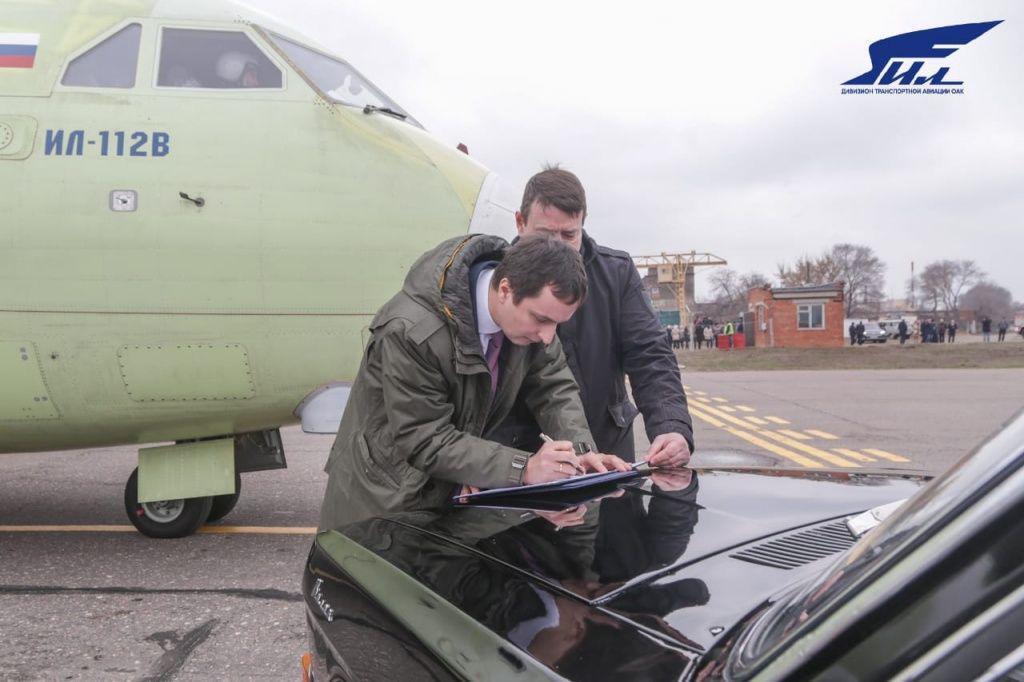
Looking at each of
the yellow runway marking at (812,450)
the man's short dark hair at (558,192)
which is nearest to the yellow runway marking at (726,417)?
the yellow runway marking at (812,450)

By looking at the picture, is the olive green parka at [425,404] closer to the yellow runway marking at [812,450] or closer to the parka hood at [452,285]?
the parka hood at [452,285]

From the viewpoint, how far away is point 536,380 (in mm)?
2758

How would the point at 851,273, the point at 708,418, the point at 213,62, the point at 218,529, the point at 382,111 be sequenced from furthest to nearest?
the point at 851,273 → the point at 708,418 → the point at 218,529 → the point at 382,111 → the point at 213,62

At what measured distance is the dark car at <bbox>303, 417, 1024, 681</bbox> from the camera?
0.74 m

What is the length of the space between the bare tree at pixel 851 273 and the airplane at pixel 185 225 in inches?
2640

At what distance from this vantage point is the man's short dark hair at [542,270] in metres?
2.20

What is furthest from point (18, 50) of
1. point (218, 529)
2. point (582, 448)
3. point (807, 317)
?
point (807, 317)

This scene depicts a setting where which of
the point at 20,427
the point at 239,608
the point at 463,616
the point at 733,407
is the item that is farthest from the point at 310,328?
the point at 733,407

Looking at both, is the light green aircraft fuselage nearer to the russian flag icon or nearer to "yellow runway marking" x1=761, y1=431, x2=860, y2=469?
the russian flag icon

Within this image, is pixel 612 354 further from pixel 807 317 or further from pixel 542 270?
pixel 807 317

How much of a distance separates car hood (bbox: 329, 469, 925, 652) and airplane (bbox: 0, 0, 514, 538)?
2.77 m

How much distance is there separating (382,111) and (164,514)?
120 inches

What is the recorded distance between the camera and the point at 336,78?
511cm

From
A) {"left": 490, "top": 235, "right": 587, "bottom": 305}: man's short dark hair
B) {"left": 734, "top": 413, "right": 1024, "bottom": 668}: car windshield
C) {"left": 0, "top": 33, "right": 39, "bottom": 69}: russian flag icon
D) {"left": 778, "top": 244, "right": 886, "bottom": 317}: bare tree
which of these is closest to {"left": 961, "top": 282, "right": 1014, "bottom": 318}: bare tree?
{"left": 490, "top": 235, "right": 587, "bottom": 305}: man's short dark hair
